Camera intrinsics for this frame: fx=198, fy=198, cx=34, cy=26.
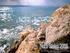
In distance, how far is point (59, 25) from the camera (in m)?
2.28

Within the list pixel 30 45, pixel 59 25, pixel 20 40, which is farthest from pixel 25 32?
pixel 59 25

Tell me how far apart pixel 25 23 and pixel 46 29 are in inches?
13.3

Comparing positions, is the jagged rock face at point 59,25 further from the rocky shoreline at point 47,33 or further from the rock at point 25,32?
the rock at point 25,32

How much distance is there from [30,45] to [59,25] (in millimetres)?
460

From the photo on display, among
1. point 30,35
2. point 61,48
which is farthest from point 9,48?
point 61,48

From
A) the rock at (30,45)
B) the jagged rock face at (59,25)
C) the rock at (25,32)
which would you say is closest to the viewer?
the jagged rock face at (59,25)

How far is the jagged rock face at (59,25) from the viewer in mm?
2203

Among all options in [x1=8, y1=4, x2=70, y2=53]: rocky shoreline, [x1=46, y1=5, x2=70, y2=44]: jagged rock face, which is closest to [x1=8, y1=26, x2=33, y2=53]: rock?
[x1=8, y1=4, x2=70, y2=53]: rocky shoreline

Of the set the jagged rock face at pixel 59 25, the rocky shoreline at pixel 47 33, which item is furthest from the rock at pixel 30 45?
the jagged rock face at pixel 59 25

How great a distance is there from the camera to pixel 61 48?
211cm

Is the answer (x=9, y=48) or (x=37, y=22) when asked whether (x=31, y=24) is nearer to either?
(x=37, y=22)

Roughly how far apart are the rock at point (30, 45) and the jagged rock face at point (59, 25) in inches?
8.5

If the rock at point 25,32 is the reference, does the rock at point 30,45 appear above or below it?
below

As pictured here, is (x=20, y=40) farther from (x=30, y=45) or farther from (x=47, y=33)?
(x=47, y=33)
